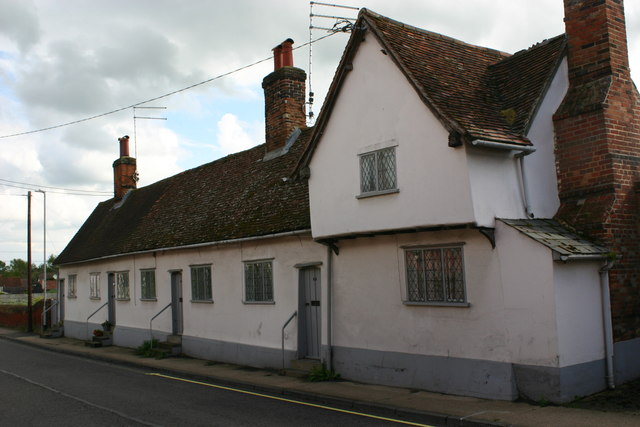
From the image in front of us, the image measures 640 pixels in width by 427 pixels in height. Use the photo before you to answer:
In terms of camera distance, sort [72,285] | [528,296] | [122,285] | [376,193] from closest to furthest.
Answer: [528,296], [376,193], [122,285], [72,285]

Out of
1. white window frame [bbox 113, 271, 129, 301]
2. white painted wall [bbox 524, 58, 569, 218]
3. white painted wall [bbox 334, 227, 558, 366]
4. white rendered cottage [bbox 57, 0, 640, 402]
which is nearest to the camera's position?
white painted wall [bbox 334, 227, 558, 366]

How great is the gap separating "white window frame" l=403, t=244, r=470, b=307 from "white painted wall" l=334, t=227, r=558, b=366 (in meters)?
0.12

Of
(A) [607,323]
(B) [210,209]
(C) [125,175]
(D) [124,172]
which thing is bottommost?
(A) [607,323]

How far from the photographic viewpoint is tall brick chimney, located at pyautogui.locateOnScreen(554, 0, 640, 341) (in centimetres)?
1067

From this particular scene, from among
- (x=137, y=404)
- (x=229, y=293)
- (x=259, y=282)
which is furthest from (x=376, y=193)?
→ (x=229, y=293)

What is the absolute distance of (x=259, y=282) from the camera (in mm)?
15945

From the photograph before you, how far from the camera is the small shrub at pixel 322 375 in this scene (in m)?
13.0

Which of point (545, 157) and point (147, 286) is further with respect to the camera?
point (147, 286)

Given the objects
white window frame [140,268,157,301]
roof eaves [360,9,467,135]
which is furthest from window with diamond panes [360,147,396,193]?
white window frame [140,268,157,301]

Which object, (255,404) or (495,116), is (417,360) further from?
(495,116)

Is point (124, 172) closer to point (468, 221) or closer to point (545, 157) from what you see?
point (545, 157)

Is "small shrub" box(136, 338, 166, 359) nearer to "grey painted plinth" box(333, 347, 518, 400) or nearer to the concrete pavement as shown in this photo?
the concrete pavement

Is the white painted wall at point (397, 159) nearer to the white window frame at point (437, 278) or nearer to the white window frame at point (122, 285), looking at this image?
the white window frame at point (437, 278)

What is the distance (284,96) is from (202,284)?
20.8ft
